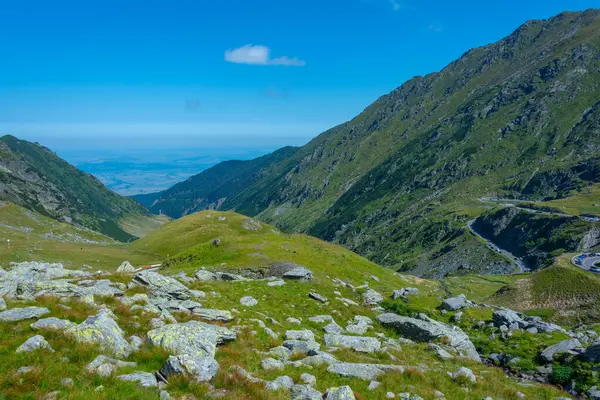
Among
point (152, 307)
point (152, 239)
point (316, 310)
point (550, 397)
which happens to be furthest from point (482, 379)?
point (152, 239)

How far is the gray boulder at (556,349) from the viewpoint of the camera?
23.5 m

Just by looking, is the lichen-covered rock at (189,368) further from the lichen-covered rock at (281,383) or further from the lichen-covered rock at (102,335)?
the lichen-covered rock at (102,335)

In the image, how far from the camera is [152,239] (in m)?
113

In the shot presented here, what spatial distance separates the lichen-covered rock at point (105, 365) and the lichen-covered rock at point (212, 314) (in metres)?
7.67

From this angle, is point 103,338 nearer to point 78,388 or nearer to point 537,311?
point 78,388

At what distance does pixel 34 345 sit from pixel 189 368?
205 inches

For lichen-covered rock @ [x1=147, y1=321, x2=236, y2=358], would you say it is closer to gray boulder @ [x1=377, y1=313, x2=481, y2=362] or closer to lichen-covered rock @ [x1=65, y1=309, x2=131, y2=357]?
lichen-covered rock @ [x1=65, y1=309, x2=131, y2=357]

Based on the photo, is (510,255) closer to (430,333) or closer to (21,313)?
(430,333)

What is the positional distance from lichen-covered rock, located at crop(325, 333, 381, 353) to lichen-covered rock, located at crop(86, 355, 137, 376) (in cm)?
1117

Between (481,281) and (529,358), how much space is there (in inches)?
4241

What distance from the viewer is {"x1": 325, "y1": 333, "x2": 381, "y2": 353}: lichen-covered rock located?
19.8 m

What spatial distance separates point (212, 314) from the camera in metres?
20.7

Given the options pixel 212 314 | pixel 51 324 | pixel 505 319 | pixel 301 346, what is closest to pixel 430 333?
pixel 505 319

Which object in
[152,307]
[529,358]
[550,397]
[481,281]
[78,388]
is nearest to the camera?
[78,388]
